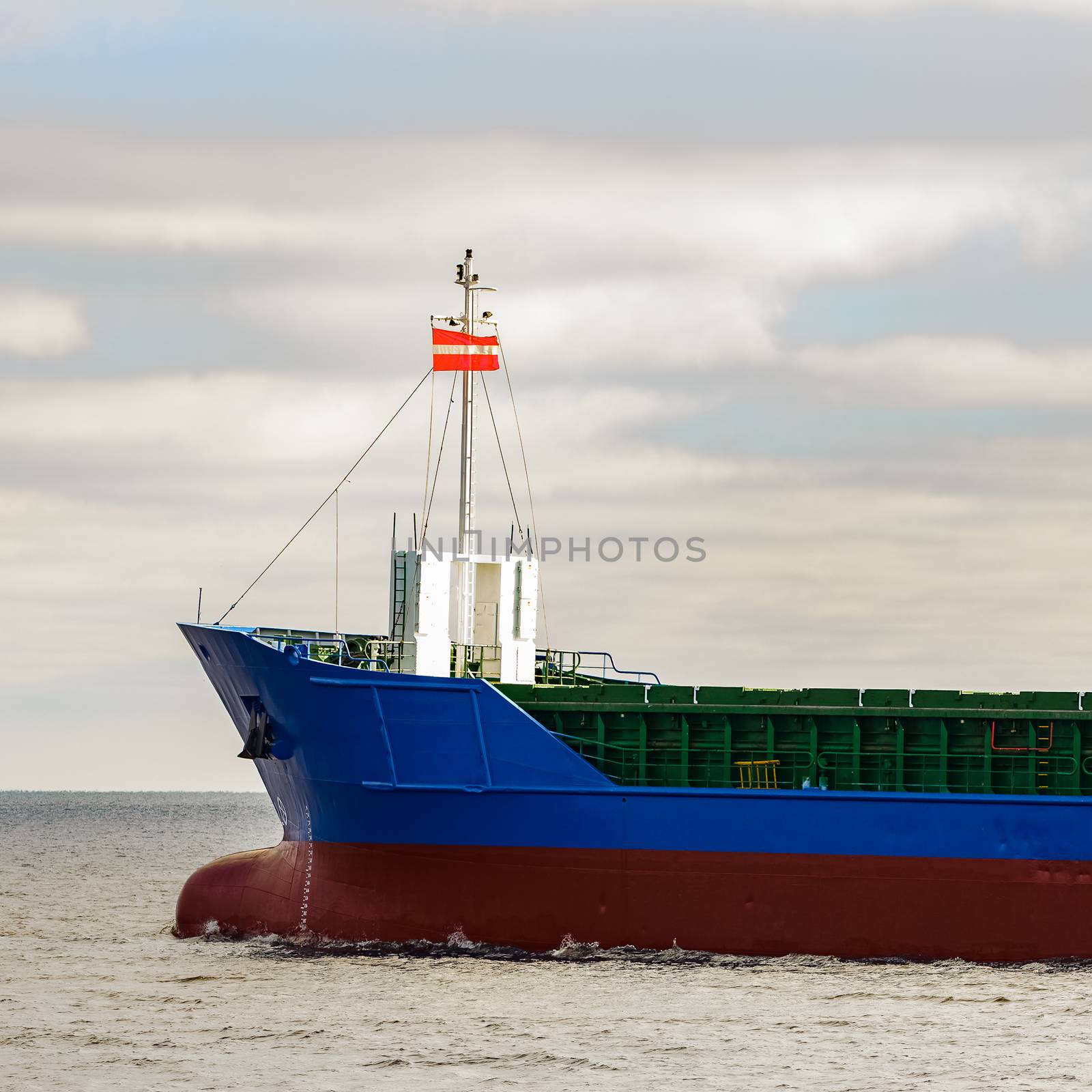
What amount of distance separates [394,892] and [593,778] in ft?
10.2

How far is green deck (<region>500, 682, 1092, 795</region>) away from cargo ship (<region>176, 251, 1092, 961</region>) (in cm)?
3

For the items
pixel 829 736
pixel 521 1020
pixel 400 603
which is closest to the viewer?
pixel 521 1020

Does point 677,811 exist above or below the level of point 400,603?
below

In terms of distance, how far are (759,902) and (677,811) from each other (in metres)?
1.59

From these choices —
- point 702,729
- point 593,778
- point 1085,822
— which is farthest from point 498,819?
point 1085,822

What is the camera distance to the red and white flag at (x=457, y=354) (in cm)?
2317

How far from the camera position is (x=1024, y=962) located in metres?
20.7

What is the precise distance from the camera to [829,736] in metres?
22.0

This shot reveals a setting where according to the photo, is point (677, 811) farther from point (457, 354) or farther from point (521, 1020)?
point (457, 354)

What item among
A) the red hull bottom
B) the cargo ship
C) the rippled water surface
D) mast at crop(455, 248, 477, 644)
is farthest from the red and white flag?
the rippled water surface

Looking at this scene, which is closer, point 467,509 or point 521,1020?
point 521,1020

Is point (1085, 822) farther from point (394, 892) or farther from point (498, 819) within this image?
point (394, 892)

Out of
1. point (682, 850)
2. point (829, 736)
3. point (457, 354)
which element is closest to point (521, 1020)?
point (682, 850)

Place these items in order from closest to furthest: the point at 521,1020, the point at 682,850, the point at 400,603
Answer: the point at 521,1020 < the point at 682,850 < the point at 400,603
